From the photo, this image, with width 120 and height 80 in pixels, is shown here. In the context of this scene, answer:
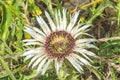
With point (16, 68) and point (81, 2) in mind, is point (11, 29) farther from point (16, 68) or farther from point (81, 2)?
point (81, 2)

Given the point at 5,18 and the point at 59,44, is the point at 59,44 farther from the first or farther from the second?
the point at 5,18

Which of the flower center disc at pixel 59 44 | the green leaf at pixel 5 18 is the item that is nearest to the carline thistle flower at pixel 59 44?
the flower center disc at pixel 59 44

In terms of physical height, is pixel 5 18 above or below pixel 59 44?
above

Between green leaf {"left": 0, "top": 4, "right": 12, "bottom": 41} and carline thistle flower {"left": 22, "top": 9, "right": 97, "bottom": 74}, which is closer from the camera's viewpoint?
carline thistle flower {"left": 22, "top": 9, "right": 97, "bottom": 74}

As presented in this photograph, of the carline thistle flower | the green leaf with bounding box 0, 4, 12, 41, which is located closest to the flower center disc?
the carline thistle flower

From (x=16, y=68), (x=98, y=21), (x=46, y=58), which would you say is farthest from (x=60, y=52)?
(x=98, y=21)

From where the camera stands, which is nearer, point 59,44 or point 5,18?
point 59,44

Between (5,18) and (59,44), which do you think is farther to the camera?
(5,18)

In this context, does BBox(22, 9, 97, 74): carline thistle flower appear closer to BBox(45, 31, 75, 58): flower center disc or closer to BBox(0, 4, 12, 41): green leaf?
BBox(45, 31, 75, 58): flower center disc

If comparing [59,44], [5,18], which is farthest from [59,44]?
[5,18]
